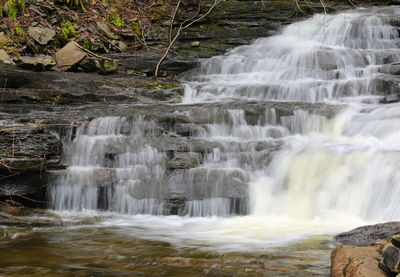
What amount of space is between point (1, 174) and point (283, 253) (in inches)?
165

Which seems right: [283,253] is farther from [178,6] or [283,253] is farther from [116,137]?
[178,6]

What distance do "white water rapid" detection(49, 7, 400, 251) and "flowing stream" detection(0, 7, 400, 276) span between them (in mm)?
19

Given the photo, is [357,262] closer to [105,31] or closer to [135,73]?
[135,73]

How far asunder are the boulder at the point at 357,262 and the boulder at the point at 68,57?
9.49 meters

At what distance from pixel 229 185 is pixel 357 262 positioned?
11.1 ft

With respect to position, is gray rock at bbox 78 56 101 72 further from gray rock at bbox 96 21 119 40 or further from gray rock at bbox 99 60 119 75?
gray rock at bbox 96 21 119 40

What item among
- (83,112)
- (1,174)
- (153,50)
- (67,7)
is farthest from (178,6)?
(1,174)

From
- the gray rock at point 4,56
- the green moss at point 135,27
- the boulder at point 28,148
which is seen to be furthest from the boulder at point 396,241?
the green moss at point 135,27

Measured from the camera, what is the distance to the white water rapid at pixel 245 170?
548 cm

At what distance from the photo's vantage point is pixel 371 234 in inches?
157

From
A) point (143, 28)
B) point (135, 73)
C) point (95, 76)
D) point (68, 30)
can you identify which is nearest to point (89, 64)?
point (95, 76)

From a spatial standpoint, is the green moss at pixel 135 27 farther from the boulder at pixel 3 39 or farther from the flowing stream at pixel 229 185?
the flowing stream at pixel 229 185

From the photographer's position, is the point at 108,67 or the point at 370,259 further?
the point at 108,67

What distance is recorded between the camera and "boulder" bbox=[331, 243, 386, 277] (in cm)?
277
